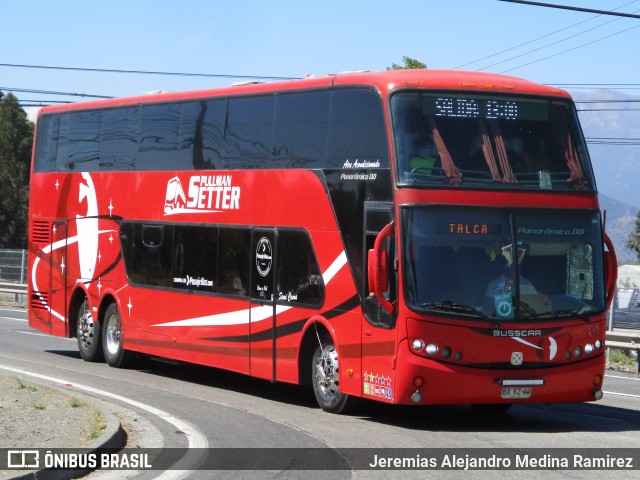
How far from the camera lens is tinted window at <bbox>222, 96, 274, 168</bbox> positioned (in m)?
16.2

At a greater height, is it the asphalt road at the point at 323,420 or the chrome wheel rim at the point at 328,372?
the chrome wheel rim at the point at 328,372

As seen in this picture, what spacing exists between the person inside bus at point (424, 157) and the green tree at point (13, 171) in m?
51.4

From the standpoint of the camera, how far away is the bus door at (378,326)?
13156 millimetres

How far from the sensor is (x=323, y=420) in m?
13.9

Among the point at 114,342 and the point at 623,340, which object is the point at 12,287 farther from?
the point at 623,340

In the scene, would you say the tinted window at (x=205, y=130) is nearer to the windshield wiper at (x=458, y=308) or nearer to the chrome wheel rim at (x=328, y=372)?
the chrome wheel rim at (x=328, y=372)

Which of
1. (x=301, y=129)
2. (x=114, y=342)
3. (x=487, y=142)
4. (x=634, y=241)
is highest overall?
(x=634, y=241)


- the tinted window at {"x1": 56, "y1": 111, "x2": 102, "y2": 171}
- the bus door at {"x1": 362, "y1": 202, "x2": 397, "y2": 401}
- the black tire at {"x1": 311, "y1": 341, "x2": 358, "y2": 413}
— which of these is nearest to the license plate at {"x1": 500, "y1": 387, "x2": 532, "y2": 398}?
the bus door at {"x1": 362, "y1": 202, "x2": 397, "y2": 401}

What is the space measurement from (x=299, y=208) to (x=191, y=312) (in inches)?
134

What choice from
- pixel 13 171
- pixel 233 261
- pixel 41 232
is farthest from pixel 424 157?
pixel 13 171

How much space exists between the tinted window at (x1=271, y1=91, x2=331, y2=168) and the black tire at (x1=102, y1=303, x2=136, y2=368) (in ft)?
19.0

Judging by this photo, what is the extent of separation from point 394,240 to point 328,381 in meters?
2.46

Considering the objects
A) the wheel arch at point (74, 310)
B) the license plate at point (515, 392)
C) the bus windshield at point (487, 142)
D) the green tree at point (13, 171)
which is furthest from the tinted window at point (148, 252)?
the green tree at point (13, 171)

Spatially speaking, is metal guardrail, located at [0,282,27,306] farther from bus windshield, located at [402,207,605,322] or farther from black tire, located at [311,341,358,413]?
bus windshield, located at [402,207,605,322]
